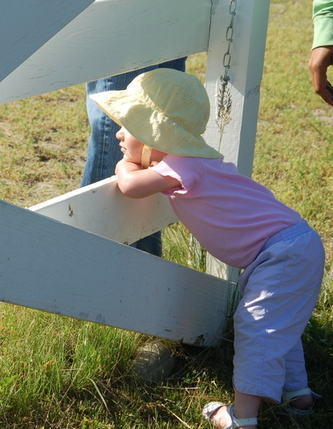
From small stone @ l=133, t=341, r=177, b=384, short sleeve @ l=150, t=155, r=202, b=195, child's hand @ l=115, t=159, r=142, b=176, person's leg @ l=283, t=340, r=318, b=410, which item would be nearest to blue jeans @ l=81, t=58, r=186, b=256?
child's hand @ l=115, t=159, r=142, b=176

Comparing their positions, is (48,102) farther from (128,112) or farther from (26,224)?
(26,224)

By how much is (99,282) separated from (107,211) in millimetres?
448

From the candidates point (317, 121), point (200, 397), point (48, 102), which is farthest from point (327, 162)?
point (200, 397)

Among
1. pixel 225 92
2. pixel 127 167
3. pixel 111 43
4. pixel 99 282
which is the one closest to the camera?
pixel 99 282

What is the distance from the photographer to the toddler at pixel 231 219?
234 cm

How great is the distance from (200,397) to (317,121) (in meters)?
3.63

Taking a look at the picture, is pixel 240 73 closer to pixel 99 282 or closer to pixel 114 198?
pixel 114 198

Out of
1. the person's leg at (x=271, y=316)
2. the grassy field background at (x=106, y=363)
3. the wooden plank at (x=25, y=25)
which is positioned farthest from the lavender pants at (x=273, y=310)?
the wooden plank at (x=25, y=25)

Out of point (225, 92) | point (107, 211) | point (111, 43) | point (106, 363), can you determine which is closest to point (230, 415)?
point (106, 363)

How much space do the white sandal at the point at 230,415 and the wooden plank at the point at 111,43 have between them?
112 centimetres

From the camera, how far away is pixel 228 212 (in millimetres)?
2480

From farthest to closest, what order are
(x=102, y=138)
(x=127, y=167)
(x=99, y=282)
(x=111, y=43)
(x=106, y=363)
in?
(x=102, y=138) → (x=106, y=363) → (x=127, y=167) → (x=111, y=43) → (x=99, y=282)

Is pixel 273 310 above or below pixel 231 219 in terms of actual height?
below

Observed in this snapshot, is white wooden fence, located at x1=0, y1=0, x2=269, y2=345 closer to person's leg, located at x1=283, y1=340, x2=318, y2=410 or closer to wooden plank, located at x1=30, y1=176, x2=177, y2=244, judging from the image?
wooden plank, located at x1=30, y1=176, x2=177, y2=244
